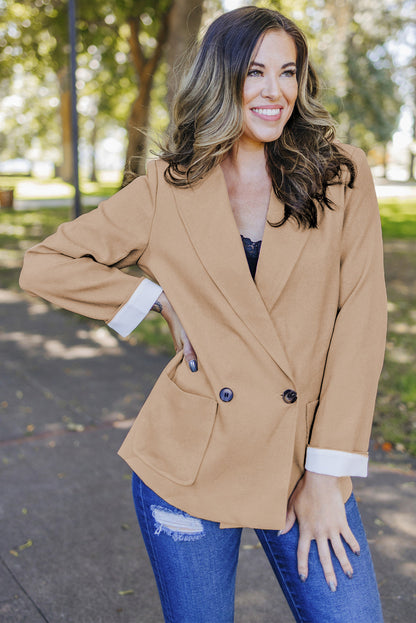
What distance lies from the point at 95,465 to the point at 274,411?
299cm

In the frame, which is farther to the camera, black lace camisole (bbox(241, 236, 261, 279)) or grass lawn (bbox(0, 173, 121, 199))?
grass lawn (bbox(0, 173, 121, 199))

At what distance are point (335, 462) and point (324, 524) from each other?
16 centimetres

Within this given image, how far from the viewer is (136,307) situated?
209 cm

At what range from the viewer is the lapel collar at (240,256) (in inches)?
72.5

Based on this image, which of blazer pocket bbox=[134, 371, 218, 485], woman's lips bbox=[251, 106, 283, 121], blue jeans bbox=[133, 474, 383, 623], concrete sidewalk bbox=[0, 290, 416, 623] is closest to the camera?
blue jeans bbox=[133, 474, 383, 623]

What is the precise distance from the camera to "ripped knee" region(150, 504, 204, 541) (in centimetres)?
186

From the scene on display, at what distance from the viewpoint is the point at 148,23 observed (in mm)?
19203

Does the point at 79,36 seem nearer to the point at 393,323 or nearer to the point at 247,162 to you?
the point at 393,323

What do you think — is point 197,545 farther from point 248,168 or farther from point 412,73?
point 412,73

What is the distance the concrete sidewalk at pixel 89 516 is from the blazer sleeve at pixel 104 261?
1.70 meters

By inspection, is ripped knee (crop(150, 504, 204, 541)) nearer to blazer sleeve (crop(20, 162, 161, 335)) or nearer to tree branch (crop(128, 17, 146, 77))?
blazer sleeve (crop(20, 162, 161, 335))

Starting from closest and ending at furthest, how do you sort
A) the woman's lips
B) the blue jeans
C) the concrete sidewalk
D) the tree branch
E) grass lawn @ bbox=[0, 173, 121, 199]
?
1. the blue jeans
2. the woman's lips
3. the concrete sidewalk
4. the tree branch
5. grass lawn @ bbox=[0, 173, 121, 199]

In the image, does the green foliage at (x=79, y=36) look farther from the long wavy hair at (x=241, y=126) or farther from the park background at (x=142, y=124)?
the long wavy hair at (x=241, y=126)

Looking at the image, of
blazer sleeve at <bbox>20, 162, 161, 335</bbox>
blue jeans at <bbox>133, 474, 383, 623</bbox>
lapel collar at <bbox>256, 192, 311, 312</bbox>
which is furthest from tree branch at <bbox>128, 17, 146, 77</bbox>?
blue jeans at <bbox>133, 474, 383, 623</bbox>
